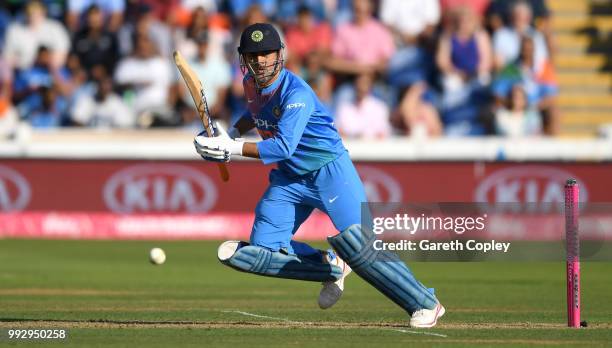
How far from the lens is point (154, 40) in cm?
1962

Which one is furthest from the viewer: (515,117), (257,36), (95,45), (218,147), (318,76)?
(95,45)

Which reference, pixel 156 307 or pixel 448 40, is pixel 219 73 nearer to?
pixel 448 40

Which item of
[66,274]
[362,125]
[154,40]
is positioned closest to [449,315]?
[66,274]

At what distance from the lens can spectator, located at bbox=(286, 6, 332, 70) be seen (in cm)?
1941

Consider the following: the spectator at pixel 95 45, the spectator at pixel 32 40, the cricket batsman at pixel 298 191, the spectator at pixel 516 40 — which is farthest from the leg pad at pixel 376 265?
the spectator at pixel 32 40

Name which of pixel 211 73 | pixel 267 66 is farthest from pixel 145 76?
pixel 267 66

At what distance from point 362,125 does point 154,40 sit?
3.65 m

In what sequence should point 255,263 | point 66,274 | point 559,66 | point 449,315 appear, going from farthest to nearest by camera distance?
point 559,66, point 66,274, point 449,315, point 255,263

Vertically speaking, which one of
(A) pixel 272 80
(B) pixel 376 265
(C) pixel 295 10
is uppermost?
(C) pixel 295 10

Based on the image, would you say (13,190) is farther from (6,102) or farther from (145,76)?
(145,76)

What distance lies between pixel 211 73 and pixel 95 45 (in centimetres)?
197

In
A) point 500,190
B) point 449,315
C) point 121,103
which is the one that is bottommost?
point 449,315

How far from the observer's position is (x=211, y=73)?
19.1m

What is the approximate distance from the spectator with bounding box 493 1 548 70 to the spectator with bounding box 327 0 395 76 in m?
1.66
